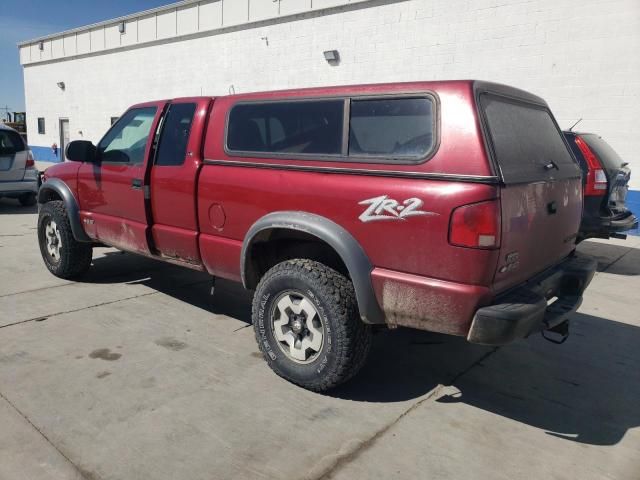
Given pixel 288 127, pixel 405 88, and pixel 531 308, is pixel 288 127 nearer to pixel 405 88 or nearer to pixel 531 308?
pixel 405 88

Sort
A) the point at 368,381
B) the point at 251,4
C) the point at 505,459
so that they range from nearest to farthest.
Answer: the point at 505,459
the point at 368,381
the point at 251,4

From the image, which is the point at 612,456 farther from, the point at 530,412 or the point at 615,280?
the point at 615,280

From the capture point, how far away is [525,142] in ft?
10.0

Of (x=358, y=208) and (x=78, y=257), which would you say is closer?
(x=358, y=208)

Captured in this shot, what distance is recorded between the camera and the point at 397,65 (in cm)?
1194

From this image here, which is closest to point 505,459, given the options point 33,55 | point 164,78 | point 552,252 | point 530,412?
point 530,412

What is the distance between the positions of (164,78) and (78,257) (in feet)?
50.0

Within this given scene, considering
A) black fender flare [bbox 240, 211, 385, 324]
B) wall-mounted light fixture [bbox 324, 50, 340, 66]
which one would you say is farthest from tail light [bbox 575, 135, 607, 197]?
wall-mounted light fixture [bbox 324, 50, 340, 66]

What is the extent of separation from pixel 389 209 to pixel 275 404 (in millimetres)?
1371

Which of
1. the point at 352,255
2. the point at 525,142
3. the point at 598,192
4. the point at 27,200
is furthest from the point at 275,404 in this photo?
the point at 27,200

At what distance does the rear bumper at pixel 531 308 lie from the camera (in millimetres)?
2504

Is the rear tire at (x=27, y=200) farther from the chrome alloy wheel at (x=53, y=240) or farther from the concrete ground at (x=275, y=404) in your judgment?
the concrete ground at (x=275, y=404)

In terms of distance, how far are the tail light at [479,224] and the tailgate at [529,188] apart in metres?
0.07

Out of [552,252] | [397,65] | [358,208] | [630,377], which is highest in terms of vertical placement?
[397,65]
